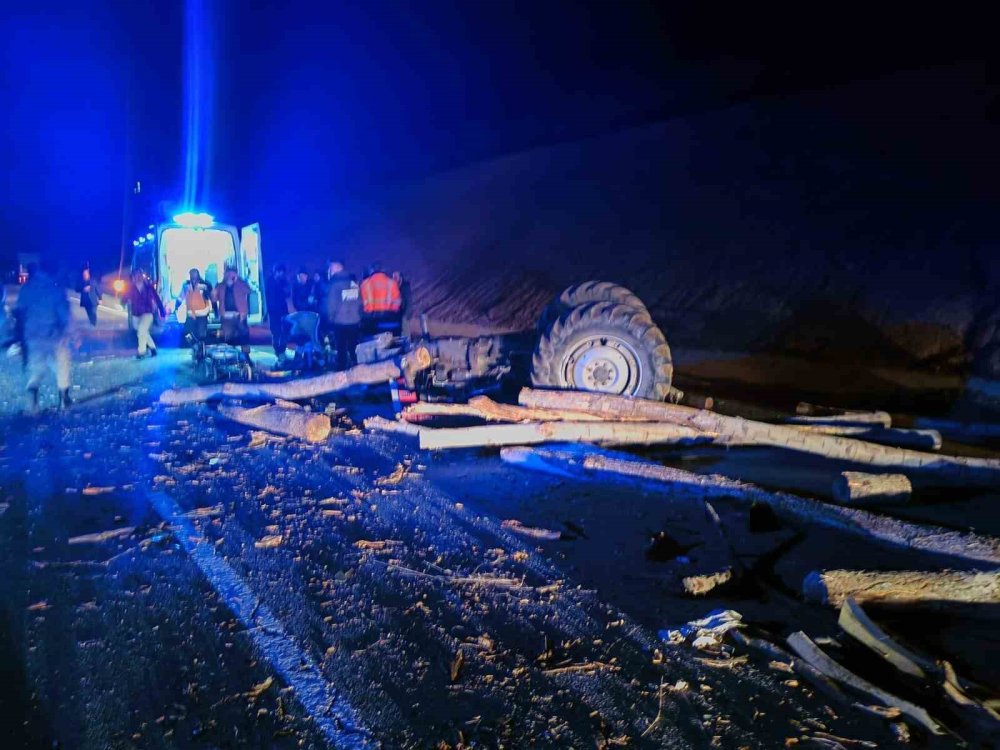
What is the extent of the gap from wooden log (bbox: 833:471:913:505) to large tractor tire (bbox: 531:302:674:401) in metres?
2.42

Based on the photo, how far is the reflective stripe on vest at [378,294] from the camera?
34.7 feet

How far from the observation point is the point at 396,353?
8.48 m

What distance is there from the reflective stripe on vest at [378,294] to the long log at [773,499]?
5.24 m

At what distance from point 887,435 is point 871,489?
1.86m

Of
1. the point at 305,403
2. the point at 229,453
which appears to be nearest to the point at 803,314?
A: the point at 305,403

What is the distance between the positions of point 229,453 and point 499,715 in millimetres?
4524

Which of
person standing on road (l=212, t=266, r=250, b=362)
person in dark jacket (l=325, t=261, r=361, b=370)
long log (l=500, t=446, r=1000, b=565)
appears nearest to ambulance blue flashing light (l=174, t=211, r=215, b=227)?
person standing on road (l=212, t=266, r=250, b=362)

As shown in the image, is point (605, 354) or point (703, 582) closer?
point (703, 582)

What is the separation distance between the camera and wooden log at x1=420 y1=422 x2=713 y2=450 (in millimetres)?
6180

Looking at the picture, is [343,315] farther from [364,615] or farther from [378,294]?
[364,615]

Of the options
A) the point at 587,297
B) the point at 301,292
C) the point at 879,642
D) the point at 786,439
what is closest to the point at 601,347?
the point at 587,297

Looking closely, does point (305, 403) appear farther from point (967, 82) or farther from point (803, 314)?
point (967, 82)

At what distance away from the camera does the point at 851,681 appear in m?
2.83

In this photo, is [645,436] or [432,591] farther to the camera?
[645,436]
